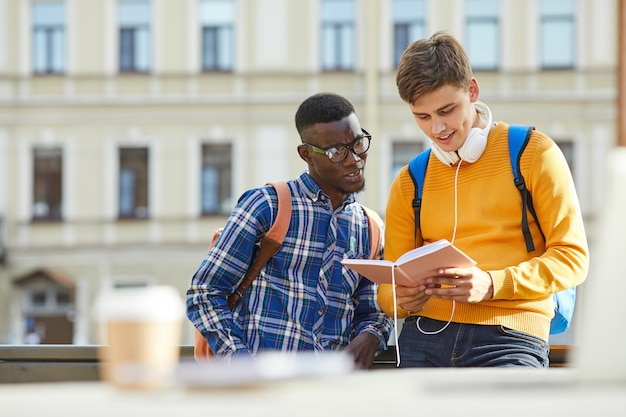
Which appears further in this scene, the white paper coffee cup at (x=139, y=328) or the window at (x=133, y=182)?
the window at (x=133, y=182)

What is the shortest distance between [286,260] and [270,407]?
6.25ft

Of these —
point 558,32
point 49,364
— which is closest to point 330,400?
point 49,364

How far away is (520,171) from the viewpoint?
284cm

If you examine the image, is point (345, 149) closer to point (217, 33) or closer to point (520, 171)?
point (520, 171)

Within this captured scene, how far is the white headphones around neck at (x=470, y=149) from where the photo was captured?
9.51 feet

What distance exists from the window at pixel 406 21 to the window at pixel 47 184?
22.6 ft

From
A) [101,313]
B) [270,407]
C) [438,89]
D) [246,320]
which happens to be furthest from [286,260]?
[270,407]

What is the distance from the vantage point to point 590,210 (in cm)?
1934

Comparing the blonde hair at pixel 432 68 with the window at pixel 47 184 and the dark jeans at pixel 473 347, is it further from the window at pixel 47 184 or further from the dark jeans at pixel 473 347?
the window at pixel 47 184

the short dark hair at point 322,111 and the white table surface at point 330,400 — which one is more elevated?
the short dark hair at point 322,111

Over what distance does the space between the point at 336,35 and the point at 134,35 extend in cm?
391

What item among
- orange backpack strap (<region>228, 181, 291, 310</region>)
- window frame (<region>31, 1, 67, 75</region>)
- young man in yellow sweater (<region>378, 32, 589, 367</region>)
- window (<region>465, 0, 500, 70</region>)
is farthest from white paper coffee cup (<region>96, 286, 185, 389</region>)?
window frame (<region>31, 1, 67, 75</region>)

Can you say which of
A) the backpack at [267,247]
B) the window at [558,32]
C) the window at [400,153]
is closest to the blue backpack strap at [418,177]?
the backpack at [267,247]

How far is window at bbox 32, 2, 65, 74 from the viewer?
2027cm
